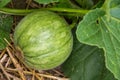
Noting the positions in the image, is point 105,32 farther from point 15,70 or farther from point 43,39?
point 15,70

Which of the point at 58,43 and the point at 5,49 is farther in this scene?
the point at 5,49

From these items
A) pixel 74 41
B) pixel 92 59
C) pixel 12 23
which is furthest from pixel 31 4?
pixel 92 59

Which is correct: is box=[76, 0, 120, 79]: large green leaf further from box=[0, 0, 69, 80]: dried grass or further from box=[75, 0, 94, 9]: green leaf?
box=[0, 0, 69, 80]: dried grass

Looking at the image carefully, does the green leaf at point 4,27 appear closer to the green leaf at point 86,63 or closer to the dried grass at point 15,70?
the dried grass at point 15,70

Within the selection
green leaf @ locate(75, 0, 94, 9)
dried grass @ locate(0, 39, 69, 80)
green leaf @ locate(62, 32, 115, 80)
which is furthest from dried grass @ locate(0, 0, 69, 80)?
green leaf @ locate(75, 0, 94, 9)

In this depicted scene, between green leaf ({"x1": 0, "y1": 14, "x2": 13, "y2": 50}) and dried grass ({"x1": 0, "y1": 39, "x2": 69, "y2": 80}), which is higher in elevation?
green leaf ({"x1": 0, "y1": 14, "x2": 13, "y2": 50})

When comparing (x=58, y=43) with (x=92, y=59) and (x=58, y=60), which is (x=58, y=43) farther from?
(x=92, y=59)

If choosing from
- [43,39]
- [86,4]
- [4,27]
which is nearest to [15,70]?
[4,27]
